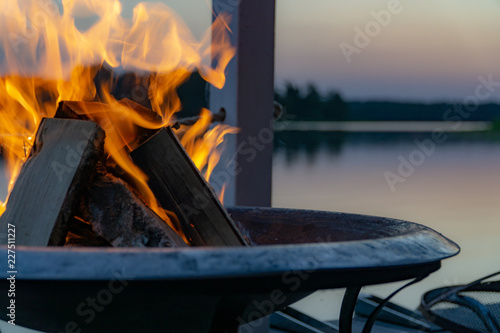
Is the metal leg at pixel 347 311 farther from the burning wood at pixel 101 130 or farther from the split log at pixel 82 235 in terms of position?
the split log at pixel 82 235

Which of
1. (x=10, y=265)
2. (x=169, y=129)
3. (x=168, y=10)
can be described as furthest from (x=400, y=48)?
(x=10, y=265)

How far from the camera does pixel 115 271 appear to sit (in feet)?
2.11

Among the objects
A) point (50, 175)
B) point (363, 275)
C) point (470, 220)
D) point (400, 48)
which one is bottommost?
point (470, 220)

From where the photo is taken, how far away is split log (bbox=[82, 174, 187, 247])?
3.27 ft

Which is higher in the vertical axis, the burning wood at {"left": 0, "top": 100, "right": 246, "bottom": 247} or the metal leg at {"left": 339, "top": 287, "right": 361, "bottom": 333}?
the burning wood at {"left": 0, "top": 100, "right": 246, "bottom": 247}

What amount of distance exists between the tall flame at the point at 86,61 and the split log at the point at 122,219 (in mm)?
97

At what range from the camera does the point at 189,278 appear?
2.17 feet

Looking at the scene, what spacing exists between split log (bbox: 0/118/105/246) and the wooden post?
2.91 ft

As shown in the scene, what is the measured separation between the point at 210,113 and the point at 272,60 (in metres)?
0.29

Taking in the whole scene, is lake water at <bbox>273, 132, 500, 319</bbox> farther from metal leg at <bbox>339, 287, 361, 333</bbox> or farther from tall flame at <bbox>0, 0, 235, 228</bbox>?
metal leg at <bbox>339, 287, 361, 333</bbox>

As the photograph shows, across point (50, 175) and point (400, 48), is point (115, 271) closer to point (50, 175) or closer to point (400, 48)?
point (50, 175)

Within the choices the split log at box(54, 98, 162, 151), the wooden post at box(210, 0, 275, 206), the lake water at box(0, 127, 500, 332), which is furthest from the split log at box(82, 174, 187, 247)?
the wooden post at box(210, 0, 275, 206)

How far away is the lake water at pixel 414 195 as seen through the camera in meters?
3.57

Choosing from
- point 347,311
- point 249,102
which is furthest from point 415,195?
point 347,311
